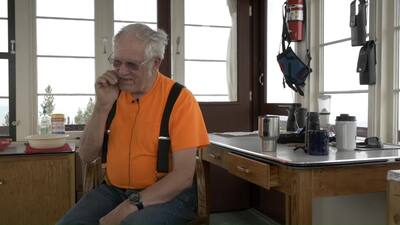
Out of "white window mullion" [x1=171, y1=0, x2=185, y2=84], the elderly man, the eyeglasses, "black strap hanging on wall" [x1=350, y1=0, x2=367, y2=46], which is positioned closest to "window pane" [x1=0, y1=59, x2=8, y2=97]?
"white window mullion" [x1=171, y1=0, x2=185, y2=84]

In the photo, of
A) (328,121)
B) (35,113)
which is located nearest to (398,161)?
(328,121)

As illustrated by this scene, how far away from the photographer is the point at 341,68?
2.70m

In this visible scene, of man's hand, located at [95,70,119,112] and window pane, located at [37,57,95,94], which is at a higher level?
window pane, located at [37,57,95,94]

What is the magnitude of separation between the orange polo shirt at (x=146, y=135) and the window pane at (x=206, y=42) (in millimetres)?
1920

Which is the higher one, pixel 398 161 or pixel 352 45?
pixel 352 45

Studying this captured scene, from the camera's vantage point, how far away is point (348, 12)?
→ 8.60 ft

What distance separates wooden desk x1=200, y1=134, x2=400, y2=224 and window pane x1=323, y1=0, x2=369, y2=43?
1030mm

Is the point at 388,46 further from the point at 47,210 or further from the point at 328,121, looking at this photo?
the point at 47,210

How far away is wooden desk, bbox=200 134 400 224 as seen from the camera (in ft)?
5.40

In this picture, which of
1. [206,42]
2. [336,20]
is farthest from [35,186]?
[336,20]

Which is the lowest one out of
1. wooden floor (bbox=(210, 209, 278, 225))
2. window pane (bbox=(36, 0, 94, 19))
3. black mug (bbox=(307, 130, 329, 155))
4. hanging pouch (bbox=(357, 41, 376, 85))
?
wooden floor (bbox=(210, 209, 278, 225))

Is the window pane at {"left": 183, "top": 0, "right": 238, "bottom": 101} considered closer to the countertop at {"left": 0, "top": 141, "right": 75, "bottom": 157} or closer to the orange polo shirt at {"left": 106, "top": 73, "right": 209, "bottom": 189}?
the countertop at {"left": 0, "top": 141, "right": 75, "bottom": 157}

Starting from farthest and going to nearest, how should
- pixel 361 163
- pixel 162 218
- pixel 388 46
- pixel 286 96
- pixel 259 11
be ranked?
pixel 259 11 < pixel 286 96 < pixel 388 46 < pixel 361 163 < pixel 162 218

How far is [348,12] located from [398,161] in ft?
4.00
